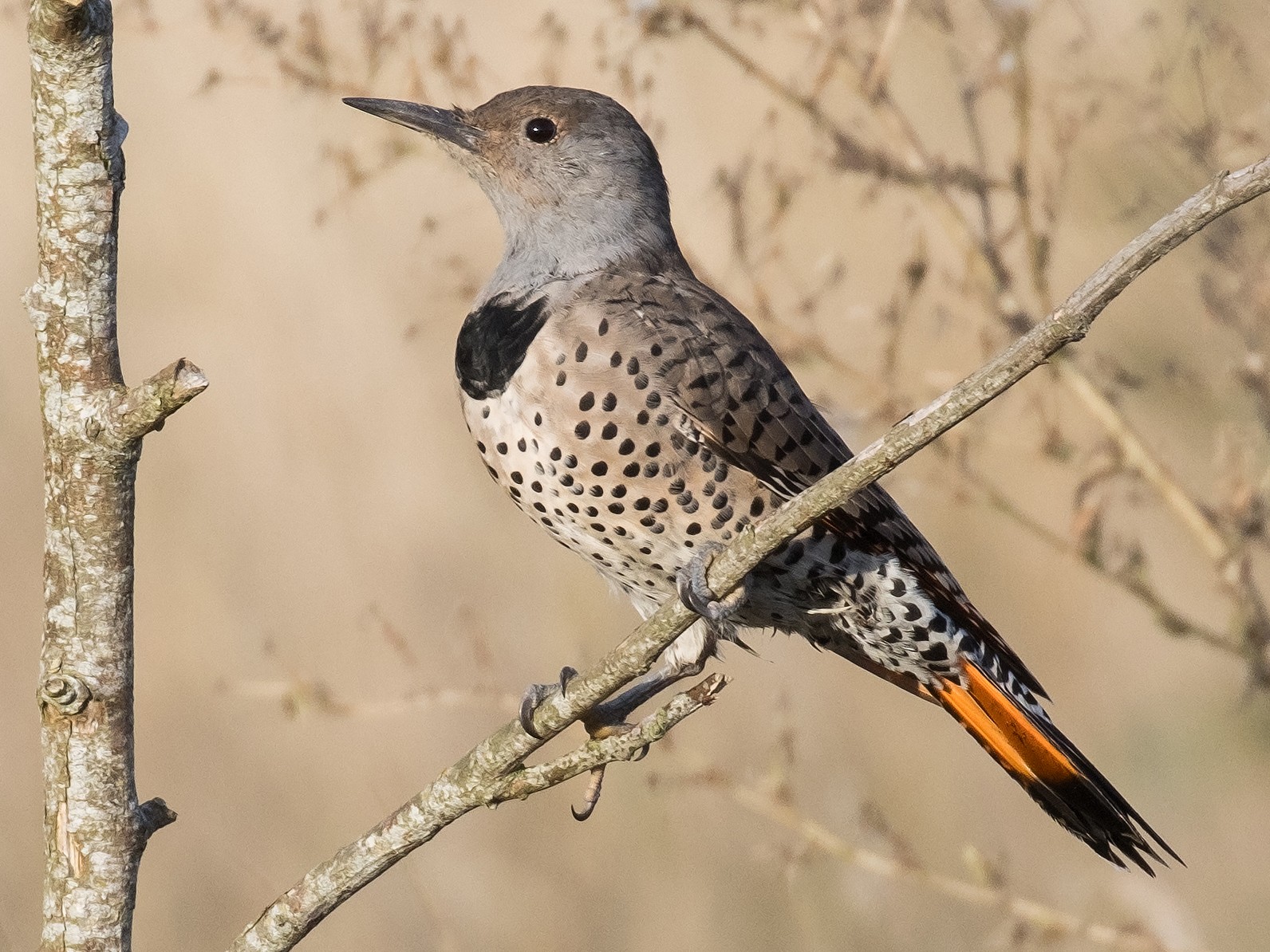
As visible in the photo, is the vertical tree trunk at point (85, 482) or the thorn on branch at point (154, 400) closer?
the thorn on branch at point (154, 400)

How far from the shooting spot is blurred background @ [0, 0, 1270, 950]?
11.8 feet

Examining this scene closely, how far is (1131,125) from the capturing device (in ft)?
12.1

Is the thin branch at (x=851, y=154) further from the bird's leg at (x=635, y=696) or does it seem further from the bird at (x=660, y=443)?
the bird's leg at (x=635, y=696)

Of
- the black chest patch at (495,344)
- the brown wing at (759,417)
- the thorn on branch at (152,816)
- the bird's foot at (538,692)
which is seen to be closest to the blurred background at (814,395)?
the brown wing at (759,417)

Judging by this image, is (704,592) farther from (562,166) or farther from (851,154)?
(851,154)

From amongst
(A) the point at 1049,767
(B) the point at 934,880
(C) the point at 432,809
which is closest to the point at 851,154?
(A) the point at 1049,767

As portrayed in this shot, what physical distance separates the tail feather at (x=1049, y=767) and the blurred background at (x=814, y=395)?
410 millimetres

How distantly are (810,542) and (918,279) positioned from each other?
31.9 inches

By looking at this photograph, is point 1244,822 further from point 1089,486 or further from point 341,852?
point 341,852

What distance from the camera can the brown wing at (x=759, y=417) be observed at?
300cm

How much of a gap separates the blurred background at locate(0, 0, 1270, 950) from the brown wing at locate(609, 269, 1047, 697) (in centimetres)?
37

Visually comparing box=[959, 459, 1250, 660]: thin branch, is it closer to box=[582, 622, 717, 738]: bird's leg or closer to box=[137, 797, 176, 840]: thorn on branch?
box=[582, 622, 717, 738]: bird's leg

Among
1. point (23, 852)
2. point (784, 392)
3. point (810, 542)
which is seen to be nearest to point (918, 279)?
point (784, 392)

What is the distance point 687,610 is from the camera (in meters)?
2.21
